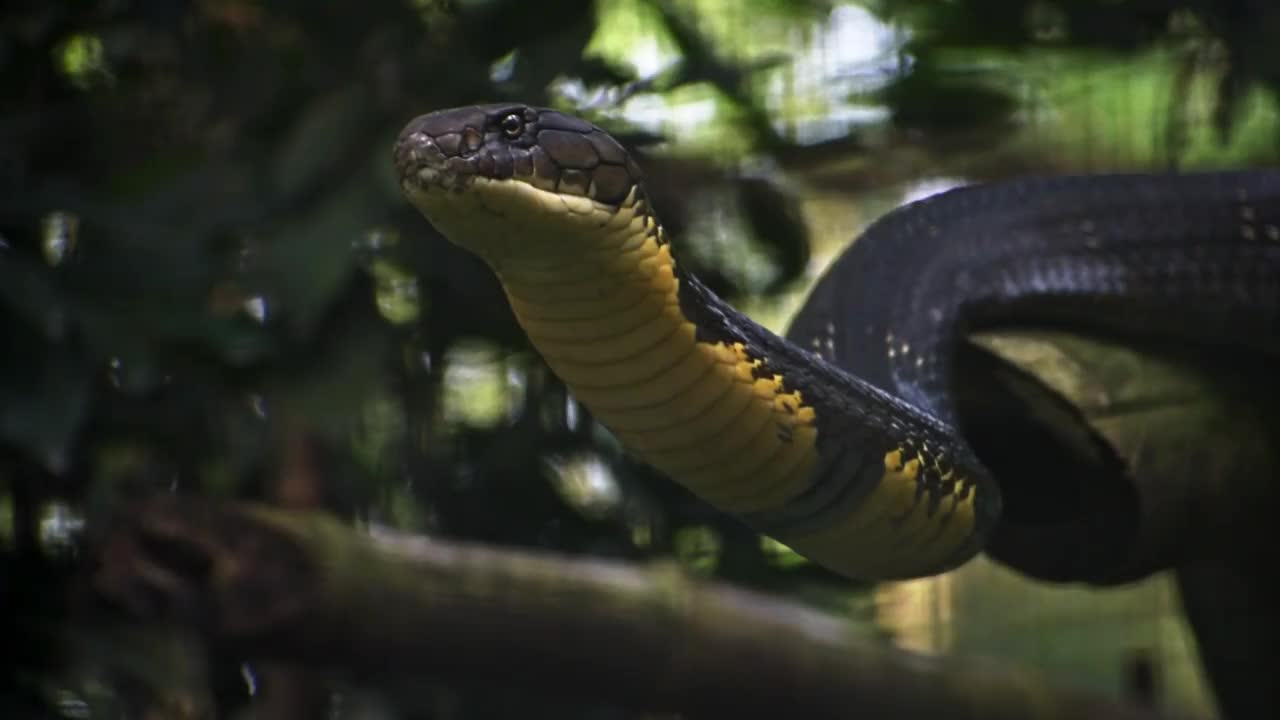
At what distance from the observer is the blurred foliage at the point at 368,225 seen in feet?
5.67

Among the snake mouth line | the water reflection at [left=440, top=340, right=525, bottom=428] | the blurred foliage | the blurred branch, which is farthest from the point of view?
the water reflection at [left=440, top=340, right=525, bottom=428]

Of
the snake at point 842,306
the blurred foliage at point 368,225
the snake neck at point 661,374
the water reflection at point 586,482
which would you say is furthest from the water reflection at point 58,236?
the snake neck at point 661,374

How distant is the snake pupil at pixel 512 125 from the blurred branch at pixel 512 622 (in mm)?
554

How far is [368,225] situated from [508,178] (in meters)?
0.93

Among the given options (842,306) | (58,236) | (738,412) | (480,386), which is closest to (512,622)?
(842,306)

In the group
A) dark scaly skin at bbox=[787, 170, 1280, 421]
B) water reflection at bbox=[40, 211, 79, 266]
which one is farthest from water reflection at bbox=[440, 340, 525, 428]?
dark scaly skin at bbox=[787, 170, 1280, 421]

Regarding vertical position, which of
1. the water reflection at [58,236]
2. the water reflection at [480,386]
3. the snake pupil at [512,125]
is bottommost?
the water reflection at [480,386]

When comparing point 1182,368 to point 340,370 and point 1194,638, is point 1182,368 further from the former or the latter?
point 340,370

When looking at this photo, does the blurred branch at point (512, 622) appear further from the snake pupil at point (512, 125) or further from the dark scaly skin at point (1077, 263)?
the snake pupil at point (512, 125)

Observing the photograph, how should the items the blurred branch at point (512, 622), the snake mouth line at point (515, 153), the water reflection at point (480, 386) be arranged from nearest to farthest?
1. the snake mouth line at point (515, 153)
2. the blurred branch at point (512, 622)
3. the water reflection at point (480, 386)

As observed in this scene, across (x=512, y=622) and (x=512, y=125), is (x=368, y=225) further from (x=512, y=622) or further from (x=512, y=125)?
(x=512, y=125)

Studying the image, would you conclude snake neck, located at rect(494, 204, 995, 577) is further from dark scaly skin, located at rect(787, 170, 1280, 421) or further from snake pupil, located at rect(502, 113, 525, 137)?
dark scaly skin, located at rect(787, 170, 1280, 421)

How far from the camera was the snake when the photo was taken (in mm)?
864

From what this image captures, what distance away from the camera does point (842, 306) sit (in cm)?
133
